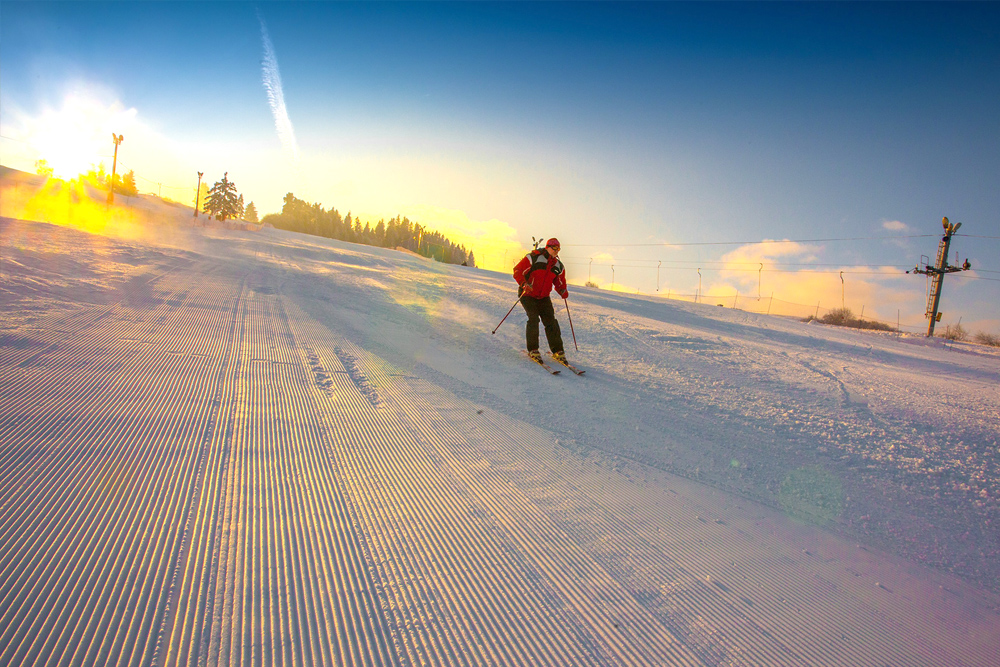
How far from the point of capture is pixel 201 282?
27.7 feet

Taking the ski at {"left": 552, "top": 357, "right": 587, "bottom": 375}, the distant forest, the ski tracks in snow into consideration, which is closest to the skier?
the ski at {"left": 552, "top": 357, "right": 587, "bottom": 375}

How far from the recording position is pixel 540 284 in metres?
6.73

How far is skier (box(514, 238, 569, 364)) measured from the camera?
6645 mm

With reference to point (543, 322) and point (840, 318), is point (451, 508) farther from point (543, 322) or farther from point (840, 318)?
point (840, 318)

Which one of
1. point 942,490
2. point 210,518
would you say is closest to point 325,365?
point 210,518

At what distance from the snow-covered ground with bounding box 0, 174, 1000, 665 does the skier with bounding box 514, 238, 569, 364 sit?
1.12 metres

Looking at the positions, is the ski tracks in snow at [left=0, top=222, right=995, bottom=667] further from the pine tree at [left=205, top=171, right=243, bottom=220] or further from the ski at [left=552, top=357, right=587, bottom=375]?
Result: the pine tree at [left=205, top=171, right=243, bottom=220]

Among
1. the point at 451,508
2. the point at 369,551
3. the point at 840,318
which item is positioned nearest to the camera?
the point at 369,551

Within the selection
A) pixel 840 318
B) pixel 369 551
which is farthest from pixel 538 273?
pixel 840 318

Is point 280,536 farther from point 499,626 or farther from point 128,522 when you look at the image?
point 499,626

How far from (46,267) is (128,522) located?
7856 mm

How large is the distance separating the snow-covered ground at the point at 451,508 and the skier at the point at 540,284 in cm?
112

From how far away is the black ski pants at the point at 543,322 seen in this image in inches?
259

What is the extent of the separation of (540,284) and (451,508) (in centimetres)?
469
